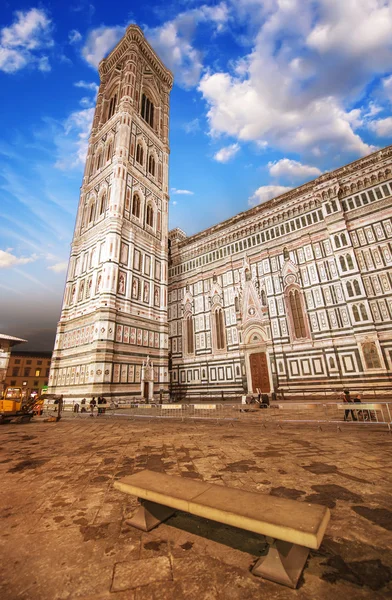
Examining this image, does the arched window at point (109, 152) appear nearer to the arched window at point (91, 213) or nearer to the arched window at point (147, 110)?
the arched window at point (91, 213)

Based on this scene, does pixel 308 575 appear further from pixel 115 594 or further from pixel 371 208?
pixel 371 208

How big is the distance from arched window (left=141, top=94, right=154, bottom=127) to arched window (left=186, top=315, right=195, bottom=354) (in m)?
23.5

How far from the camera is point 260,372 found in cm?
1998

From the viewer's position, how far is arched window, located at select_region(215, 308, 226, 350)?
75.9 feet

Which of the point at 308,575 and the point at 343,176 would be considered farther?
the point at 343,176

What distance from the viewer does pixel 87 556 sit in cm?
184

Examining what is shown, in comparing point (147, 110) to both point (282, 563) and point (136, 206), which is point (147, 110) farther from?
point (282, 563)

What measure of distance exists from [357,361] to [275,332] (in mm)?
5755

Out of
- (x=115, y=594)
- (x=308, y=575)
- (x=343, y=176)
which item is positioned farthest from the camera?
(x=343, y=176)

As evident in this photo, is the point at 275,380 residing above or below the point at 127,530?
above

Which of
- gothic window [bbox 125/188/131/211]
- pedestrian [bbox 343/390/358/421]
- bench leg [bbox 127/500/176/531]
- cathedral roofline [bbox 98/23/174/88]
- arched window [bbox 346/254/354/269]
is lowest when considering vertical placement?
bench leg [bbox 127/500/176/531]

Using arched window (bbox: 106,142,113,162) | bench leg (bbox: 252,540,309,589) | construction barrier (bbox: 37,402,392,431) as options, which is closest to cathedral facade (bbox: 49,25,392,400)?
arched window (bbox: 106,142,113,162)

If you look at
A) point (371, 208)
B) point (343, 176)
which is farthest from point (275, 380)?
point (343, 176)

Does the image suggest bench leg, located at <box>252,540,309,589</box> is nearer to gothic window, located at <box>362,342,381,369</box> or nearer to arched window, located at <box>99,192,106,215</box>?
gothic window, located at <box>362,342,381,369</box>
